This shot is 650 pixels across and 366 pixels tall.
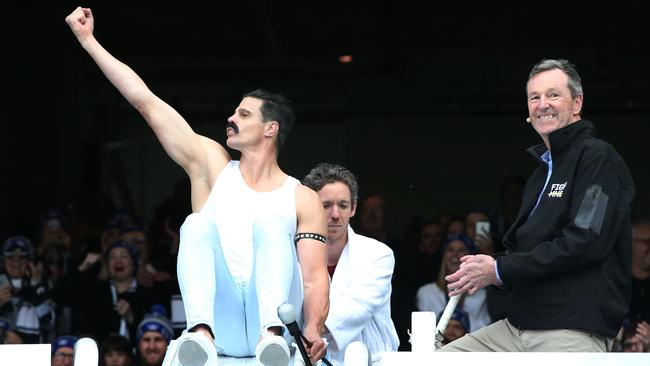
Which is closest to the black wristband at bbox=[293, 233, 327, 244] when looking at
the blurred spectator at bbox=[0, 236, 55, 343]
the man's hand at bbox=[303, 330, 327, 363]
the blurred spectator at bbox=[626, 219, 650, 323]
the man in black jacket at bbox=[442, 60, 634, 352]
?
the man's hand at bbox=[303, 330, 327, 363]

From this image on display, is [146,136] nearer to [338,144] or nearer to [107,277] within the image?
[338,144]

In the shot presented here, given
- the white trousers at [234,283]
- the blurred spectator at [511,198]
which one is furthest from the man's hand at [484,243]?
the white trousers at [234,283]

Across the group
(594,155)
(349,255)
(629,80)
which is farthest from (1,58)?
(594,155)

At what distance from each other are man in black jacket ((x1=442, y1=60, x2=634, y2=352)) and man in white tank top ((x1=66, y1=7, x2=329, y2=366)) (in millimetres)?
731

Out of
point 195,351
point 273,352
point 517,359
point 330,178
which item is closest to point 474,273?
point 517,359

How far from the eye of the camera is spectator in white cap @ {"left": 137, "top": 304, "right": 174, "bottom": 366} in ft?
28.7

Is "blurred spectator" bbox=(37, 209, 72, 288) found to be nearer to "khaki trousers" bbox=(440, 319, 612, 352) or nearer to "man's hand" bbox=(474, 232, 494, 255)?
"man's hand" bbox=(474, 232, 494, 255)

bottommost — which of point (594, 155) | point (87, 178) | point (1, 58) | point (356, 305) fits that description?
point (356, 305)

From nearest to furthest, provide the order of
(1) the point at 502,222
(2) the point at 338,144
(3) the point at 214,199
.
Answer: (3) the point at 214,199 < (1) the point at 502,222 < (2) the point at 338,144

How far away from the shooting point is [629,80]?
14.7m

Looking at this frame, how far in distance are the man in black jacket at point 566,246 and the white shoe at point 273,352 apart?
29.9 inches

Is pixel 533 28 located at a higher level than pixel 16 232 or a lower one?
higher

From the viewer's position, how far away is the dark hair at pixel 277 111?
6.66 metres

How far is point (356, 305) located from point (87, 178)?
8.64m
